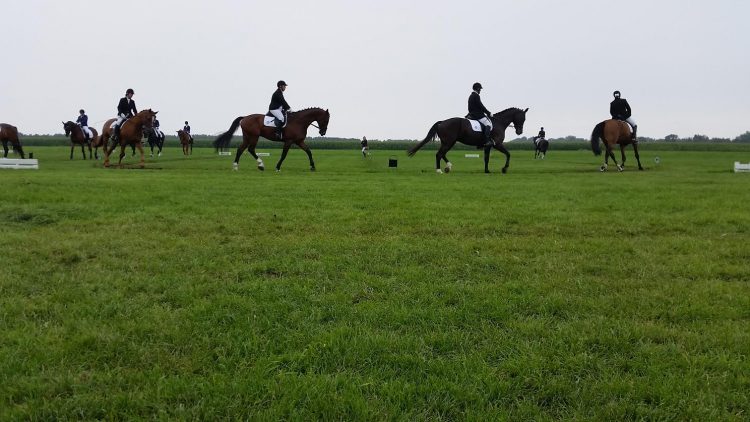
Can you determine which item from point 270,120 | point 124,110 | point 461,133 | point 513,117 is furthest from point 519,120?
point 124,110

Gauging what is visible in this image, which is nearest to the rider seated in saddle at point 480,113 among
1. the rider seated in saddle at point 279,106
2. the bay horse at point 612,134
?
the bay horse at point 612,134

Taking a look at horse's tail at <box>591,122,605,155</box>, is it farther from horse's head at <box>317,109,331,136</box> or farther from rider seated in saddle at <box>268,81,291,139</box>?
rider seated in saddle at <box>268,81,291,139</box>

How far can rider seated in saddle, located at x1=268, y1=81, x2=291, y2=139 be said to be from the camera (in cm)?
1811

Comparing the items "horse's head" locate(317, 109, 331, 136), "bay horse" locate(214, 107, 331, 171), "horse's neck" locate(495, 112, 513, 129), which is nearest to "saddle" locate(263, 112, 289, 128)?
"bay horse" locate(214, 107, 331, 171)

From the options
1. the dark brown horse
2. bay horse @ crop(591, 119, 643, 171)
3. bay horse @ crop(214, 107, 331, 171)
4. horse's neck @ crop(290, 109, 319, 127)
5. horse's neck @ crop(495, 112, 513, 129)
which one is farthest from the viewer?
the dark brown horse

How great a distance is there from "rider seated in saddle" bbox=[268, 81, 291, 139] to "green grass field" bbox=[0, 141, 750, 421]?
35.5 feet

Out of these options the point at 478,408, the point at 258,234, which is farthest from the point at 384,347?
the point at 258,234

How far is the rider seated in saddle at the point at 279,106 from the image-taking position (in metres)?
18.1

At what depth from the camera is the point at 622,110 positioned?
20094 mm

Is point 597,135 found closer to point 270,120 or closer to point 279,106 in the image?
point 279,106

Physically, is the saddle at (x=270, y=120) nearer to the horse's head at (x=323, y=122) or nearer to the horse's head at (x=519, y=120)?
the horse's head at (x=323, y=122)

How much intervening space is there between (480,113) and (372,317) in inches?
607

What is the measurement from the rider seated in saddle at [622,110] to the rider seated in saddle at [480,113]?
5551 millimetres

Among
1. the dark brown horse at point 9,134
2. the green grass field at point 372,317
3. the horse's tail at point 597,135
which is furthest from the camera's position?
the dark brown horse at point 9,134
